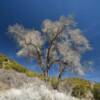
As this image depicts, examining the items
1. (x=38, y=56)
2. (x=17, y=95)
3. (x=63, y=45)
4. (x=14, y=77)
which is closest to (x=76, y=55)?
(x=63, y=45)

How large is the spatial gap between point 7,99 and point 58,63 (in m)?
22.8

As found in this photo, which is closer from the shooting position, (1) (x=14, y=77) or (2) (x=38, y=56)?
(1) (x=14, y=77)

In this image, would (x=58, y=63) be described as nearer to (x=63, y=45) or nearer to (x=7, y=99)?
(x=63, y=45)

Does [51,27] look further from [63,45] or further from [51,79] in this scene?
[51,79]

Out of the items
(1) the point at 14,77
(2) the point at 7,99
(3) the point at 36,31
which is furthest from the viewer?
(3) the point at 36,31

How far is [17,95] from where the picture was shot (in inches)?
438

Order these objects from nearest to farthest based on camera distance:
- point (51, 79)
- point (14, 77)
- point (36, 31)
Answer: point (14, 77) → point (51, 79) → point (36, 31)

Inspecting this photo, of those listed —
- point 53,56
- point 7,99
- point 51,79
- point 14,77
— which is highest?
point 53,56

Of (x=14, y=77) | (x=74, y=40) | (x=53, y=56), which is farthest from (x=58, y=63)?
(x=14, y=77)

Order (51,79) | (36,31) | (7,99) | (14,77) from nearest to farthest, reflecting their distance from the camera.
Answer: (7,99)
(14,77)
(51,79)
(36,31)

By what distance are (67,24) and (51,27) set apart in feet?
5.62

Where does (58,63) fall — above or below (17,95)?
above

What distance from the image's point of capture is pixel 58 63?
33.6 m

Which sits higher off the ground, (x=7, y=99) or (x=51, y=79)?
(x=51, y=79)
